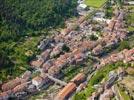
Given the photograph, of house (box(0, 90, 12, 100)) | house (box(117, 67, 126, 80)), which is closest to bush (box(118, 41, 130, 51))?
house (box(117, 67, 126, 80))

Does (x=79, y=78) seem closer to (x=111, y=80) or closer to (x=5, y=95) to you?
(x=111, y=80)

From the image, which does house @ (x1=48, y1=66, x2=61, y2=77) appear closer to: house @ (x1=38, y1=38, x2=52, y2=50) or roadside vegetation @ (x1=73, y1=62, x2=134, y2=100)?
roadside vegetation @ (x1=73, y1=62, x2=134, y2=100)

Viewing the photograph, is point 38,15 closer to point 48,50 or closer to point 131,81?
point 48,50

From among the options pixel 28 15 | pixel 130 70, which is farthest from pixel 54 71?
pixel 28 15

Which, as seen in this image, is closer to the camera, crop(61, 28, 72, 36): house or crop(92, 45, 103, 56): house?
crop(92, 45, 103, 56): house

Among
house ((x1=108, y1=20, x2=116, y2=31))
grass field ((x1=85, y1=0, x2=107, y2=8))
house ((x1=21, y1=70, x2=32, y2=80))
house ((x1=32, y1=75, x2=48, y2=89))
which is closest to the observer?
house ((x1=32, y1=75, x2=48, y2=89))

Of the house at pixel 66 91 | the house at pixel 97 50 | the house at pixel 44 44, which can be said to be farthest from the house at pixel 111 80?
the house at pixel 44 44

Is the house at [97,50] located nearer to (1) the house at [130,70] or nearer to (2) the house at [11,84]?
(1) the house at [130,70]

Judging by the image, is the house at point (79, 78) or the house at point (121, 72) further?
the house at point (79, 78)
